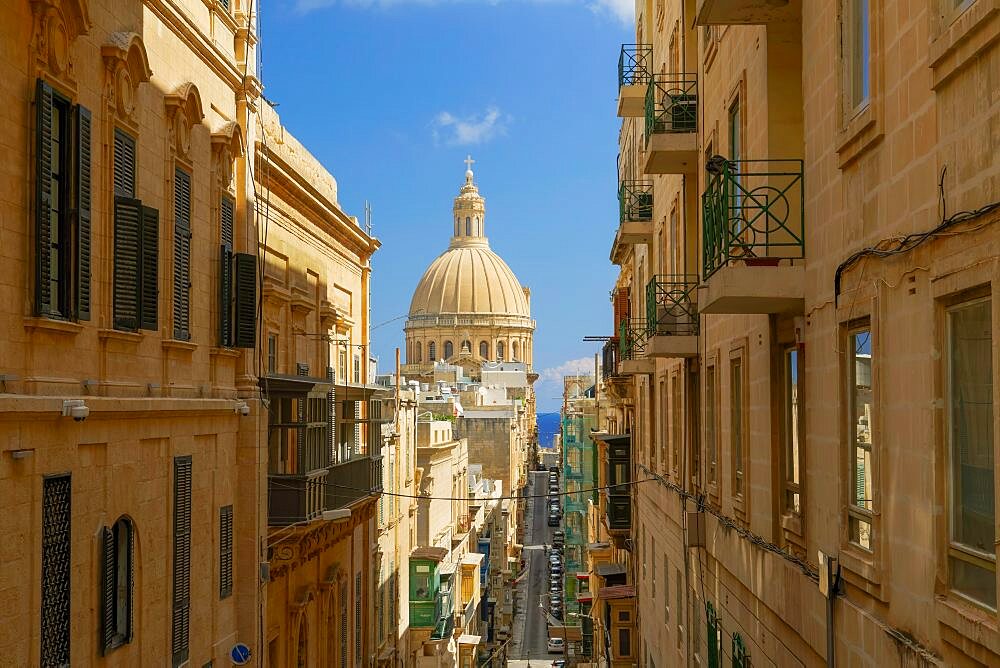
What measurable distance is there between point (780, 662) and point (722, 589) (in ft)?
11.0

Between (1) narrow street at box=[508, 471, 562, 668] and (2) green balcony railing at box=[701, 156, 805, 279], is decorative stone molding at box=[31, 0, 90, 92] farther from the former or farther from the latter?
(1) narrow street at box=[508, 471, 562, 668]

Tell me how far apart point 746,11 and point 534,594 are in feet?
269

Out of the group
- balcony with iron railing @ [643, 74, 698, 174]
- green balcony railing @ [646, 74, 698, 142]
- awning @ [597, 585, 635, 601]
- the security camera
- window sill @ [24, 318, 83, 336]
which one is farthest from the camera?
awning @ [597, 585, 635, 601]

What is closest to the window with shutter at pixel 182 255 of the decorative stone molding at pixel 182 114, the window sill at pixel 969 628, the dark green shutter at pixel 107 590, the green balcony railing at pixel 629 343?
the decorative stone molding at pixel 182 114

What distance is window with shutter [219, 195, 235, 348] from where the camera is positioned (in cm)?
1412

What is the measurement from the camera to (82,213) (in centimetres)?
977

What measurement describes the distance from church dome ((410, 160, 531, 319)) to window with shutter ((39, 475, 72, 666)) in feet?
351

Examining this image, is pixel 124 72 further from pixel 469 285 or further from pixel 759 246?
pixel 469 285

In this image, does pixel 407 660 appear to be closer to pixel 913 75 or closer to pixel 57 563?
pixel 57 563

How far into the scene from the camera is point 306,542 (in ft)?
59.8

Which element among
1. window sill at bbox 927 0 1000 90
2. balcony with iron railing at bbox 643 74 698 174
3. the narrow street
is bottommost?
the narrow street

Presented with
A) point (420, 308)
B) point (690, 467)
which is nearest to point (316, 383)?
point (690, 467)

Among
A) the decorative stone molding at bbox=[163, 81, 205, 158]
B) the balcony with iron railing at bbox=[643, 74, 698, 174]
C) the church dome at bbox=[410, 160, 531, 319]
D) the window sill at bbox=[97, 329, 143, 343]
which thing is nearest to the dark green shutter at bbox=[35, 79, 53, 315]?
the window sill at bbox=[97, 329, 143, 343]

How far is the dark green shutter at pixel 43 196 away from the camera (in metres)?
8.96
